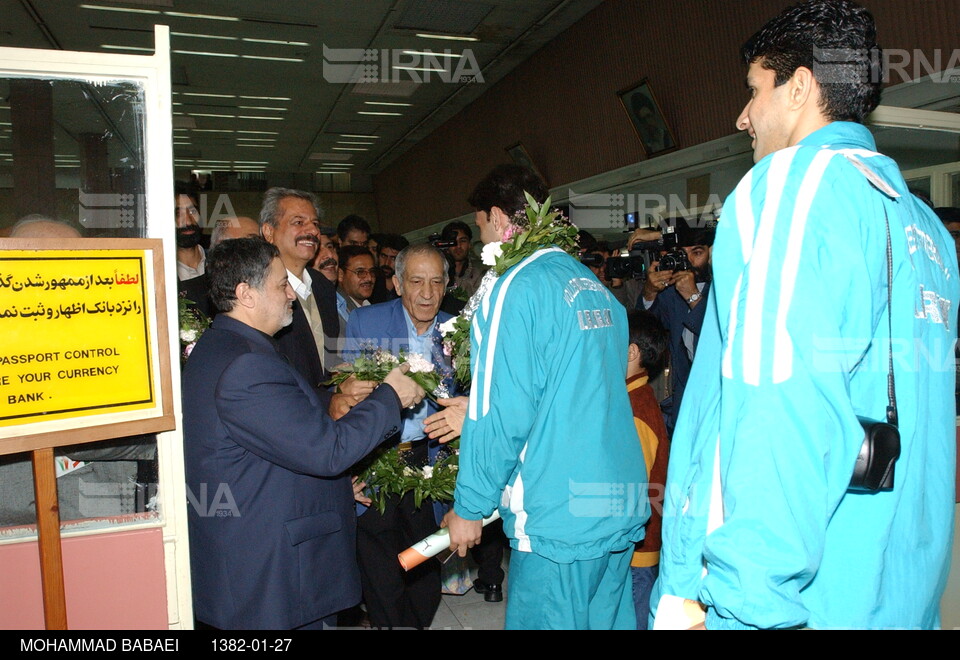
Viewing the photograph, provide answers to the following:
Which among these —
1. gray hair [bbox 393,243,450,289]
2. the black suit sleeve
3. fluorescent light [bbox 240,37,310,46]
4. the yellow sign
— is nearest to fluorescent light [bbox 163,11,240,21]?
fluorescent light [bbox 240,37,310,46]

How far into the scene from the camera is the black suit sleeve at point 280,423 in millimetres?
1850

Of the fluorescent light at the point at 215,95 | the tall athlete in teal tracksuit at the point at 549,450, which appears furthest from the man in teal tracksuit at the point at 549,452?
the fluorescent light at the point at 215,95

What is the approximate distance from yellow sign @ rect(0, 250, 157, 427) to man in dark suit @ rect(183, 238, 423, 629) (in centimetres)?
33

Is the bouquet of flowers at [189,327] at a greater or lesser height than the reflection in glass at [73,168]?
lesser

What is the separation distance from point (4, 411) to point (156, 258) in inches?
17.5

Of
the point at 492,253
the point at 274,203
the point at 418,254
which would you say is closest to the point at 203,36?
the point at 274,203

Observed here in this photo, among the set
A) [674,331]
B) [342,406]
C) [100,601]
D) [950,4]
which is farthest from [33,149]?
[950,4]

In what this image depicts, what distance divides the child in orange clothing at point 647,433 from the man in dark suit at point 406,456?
803 millimetres

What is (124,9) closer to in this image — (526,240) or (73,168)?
(73,168)

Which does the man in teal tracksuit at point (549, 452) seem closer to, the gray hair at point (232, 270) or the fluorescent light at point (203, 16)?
the gray hair at point (232, 270)

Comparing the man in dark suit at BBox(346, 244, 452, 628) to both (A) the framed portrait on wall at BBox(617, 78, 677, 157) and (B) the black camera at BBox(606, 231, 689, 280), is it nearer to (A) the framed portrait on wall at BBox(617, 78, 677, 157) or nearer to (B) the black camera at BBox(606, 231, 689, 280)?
(B) the black camera at BBox(606, 231, 689, 280)

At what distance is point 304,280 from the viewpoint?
352 centimetres

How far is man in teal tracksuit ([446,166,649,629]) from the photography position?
1.97 m

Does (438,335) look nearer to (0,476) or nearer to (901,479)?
(0,476)
